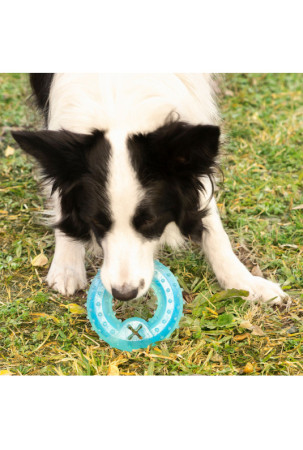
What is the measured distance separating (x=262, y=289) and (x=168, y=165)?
3.78 ft

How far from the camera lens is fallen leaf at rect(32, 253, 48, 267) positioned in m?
4.13

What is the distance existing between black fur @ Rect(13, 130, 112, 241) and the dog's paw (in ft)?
2.16

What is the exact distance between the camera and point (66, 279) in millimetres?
3906

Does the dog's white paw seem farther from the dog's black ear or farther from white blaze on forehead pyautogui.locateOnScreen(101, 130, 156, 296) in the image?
the dog's black ear

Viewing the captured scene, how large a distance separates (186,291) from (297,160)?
81.4 inches

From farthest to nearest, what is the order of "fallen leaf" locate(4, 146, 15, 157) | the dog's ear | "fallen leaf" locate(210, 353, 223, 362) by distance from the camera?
"fallen leaf" locate(4, 146, 15, 157), "fallen leaf" locate(210, 353, 223, 362), the dog's ear

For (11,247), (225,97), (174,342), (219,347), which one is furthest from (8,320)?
(225,97)

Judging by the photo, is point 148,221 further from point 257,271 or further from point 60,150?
point 257,271

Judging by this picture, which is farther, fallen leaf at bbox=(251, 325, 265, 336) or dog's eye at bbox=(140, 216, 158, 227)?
fallen leaf at bbox=(251, 325, 265, 336)

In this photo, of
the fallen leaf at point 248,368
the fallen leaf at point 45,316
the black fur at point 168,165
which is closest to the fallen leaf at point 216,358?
the fallen leaf at point 248,368

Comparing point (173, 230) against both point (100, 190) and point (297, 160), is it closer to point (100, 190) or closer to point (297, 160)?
point (100, 190)

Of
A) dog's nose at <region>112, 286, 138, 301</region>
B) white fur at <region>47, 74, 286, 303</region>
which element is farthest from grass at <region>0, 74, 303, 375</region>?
dog's nose at <region>112, 286, 138, 301</region>

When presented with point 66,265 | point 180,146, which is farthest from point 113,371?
point 180,146

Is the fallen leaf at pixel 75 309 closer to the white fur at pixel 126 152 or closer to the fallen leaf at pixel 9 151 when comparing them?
the white fur at pixel 126 152
